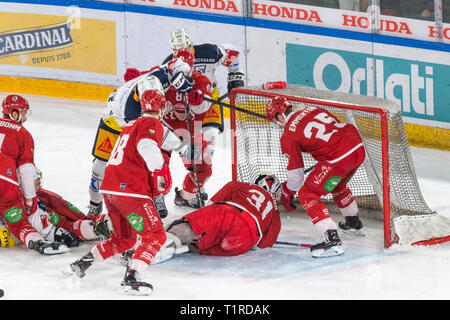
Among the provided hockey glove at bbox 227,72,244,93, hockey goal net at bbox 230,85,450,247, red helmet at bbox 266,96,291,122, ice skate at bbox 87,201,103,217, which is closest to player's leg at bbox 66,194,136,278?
red helmet at bbox 266,96,291,122

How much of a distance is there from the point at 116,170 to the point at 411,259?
1.76 m

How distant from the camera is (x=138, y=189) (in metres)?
4.79

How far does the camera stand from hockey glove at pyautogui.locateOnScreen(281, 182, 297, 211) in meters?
5.63

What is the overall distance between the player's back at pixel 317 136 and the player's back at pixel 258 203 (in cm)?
31

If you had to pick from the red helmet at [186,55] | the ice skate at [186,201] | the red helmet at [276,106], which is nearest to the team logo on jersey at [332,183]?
the red helmet at [276,106]

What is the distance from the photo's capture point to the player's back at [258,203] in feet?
17.4

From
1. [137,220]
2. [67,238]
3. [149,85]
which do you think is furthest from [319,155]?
[67,238]

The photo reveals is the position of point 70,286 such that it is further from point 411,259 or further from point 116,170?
point 411,259

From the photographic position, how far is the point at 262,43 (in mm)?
8492

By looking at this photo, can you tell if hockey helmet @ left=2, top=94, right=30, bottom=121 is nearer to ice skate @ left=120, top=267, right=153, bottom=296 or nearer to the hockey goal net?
the hockey goal net

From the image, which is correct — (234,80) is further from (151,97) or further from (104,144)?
(151,97)

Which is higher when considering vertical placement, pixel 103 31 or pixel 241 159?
pixel 103 31

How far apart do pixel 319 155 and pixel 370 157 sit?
37 cm
